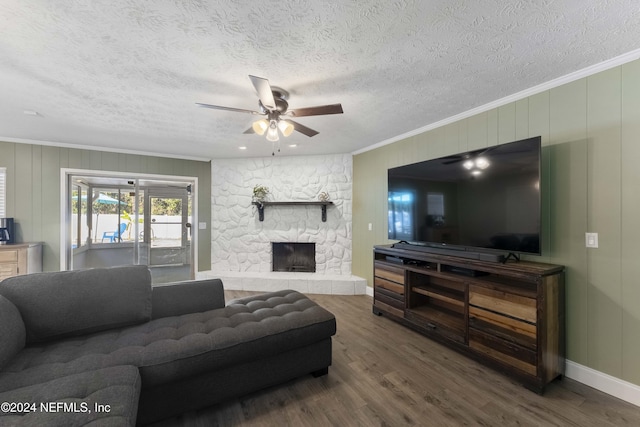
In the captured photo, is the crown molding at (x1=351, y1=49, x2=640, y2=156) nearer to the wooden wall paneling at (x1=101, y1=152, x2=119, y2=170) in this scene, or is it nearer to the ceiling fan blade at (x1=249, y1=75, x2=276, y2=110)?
the ceiling fan blade at (x1=249, y1=75, x2=276, y2=110)

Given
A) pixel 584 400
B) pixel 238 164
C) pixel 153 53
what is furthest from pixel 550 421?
pixel 238 164

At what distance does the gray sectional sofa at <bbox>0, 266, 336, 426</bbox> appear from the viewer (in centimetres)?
117

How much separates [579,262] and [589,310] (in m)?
0.37

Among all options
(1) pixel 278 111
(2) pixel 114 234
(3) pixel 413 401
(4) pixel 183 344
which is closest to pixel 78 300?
(4) pixel 183 344

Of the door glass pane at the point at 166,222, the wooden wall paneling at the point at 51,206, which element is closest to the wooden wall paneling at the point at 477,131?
the door glass pane at the point at 166,222

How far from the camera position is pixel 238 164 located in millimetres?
5055

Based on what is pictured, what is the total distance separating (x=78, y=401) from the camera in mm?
1123

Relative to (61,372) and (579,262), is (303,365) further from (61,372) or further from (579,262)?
(579,262)

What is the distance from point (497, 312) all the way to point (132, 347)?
272cm

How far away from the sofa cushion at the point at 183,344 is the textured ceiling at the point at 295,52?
1953 mm

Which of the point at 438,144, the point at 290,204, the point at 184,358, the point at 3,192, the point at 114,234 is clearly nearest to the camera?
the point at 184,358

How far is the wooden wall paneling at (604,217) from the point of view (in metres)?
1.93

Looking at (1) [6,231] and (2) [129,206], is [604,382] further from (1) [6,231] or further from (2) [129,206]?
(2) [129,206]

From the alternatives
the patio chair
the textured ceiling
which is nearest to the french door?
the patio chair
